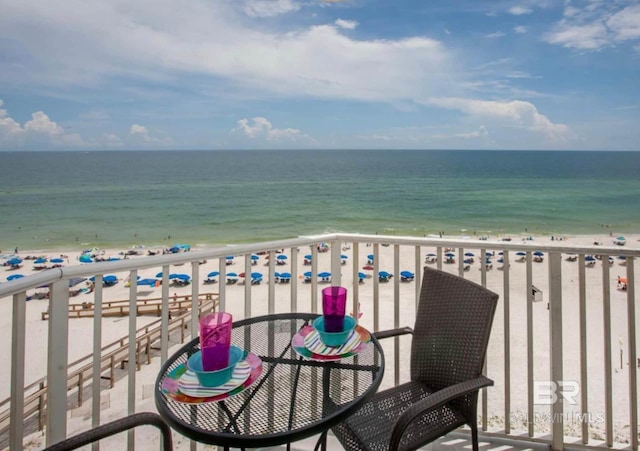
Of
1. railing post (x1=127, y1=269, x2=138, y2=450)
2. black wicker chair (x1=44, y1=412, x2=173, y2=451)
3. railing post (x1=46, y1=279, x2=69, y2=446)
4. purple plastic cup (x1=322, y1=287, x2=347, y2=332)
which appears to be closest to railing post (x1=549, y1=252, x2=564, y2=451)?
purple plastic cup (x1=322, y1=287, x2=347, y2=332)

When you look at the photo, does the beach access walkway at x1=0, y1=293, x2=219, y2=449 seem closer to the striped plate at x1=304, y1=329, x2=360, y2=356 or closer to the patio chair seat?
the striped plate at x1=304, y1=329, x2=360, y2=356

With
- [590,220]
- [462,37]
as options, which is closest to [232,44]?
[462,37]

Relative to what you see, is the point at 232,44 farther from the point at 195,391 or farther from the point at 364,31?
the point at 195,391

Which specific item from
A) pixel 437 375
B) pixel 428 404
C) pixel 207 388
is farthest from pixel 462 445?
pixel 207 388

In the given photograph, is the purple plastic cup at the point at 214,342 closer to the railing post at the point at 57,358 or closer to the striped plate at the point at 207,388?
the striped plate at the point at 207,388

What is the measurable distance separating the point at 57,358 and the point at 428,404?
1330 mm

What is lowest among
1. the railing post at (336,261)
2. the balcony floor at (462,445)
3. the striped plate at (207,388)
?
the balcony floor at (462,445)

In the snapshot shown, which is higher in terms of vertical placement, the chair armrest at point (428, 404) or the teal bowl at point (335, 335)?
the teal bowl at point (335, 335)

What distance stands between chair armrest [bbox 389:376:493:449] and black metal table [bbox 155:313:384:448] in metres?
0.14

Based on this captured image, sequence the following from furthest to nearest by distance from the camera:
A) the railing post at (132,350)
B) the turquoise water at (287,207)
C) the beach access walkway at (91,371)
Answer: the turquoise water at (287,207) < the beach access walkway at (91,371) < the railing post at (132,350)

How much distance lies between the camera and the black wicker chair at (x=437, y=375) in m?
1.23

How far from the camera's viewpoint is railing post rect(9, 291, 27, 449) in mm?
1117

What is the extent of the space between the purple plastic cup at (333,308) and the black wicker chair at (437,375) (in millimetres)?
→ 327

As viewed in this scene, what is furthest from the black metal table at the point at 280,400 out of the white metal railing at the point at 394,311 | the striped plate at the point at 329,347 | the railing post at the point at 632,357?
Answer: the railing post at the point at 632,357
